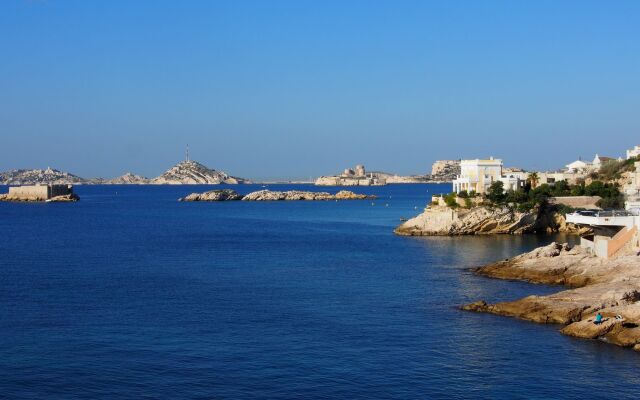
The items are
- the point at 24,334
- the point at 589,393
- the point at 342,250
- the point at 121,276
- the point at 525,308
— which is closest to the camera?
the point at 589,393

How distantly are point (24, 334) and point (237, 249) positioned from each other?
102 ft

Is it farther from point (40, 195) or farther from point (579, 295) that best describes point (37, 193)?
point (579, 295)

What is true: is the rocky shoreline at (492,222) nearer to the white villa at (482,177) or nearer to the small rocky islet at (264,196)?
the white villa at (482,177)

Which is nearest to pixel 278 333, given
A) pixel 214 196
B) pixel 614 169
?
pixel 614 169

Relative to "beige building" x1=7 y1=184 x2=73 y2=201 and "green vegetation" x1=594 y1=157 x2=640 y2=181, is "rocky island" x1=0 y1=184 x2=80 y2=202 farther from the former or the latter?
"green vegetation" x1=594 y1=157 x2=640 y2=181

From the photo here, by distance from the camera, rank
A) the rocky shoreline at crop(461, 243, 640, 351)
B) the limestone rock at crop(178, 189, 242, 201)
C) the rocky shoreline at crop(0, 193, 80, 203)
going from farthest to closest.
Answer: the limestone rock at crop(178, 189, 242, 201) → the rocky shoreline at crop(0, 193, 80, 203) → the rocky shoreline at crop(461, 243, 640, 351)

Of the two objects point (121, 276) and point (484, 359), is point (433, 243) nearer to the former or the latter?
point (121, 276)

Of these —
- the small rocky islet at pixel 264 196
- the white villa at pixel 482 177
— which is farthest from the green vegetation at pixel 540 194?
the small rocky islet at pixel 264 196

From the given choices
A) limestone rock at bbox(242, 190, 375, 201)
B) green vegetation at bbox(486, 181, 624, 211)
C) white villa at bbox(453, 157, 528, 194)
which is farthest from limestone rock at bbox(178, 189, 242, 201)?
green vegetation at bbox(486, 181, 624, 211)

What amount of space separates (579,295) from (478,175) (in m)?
46.3

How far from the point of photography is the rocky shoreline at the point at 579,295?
89.1ft

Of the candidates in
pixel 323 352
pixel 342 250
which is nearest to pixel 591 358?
pixel 323 352

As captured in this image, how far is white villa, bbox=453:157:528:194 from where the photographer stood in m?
75.8

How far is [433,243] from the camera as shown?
61.8 meters
